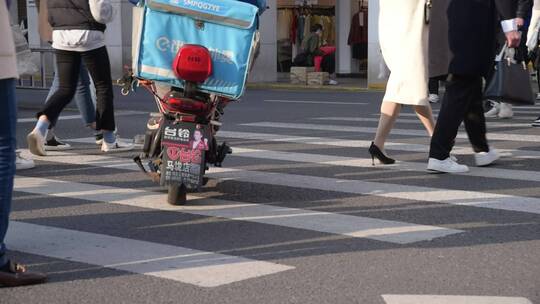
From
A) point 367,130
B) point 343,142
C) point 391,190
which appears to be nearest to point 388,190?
point 391,190

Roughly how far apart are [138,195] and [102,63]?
2.56m

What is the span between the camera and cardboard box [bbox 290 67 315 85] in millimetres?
24812

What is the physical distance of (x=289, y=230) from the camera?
5793 mm

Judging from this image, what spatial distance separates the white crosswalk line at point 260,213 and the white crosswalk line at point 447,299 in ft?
3.58

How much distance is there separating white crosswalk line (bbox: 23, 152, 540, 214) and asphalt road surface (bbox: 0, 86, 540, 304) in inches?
0.5

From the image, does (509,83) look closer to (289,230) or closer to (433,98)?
(289,230)

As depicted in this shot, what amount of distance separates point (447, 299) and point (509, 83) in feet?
15.0

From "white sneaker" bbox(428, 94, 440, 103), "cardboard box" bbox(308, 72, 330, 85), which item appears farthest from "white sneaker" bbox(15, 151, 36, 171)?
"cardboard box" bbox(308, 72, 330, 85)

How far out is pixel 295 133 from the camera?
37.0 ft

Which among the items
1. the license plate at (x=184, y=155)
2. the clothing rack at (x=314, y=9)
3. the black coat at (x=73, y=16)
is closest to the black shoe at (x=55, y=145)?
the black coat at (x=73, y=16)

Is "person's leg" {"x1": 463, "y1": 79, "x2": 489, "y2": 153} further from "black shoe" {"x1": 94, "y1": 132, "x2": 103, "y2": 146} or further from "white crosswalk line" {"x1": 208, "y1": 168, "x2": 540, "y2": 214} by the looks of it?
"black shoe" {"x1": 94, "y1": 132, "x2": 103, "y2": 146}

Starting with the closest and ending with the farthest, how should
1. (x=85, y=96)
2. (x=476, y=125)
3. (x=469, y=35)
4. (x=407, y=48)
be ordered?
(x=469, y=35) → (x=407, y=48) → (x=476, y=125) → (x=85, y=96)

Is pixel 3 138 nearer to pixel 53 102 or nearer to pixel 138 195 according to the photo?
pixel 138 195

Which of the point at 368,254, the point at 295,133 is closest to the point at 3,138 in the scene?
the point at 368,254
